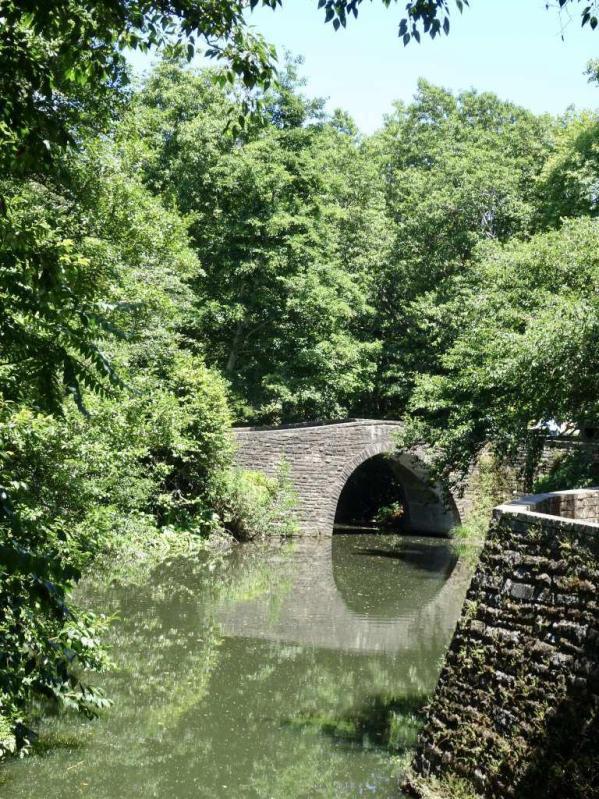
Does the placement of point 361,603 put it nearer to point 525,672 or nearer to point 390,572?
point 390,572

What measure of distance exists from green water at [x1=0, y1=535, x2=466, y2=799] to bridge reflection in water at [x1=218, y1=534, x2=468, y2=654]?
0.14 feet

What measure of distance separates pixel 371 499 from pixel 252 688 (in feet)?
62.8

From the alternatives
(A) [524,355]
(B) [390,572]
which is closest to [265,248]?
(B) [390,572]

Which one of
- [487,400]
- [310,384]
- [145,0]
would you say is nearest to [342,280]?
[310,384]

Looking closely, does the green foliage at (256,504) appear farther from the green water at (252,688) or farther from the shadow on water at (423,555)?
the green water at (252,688)

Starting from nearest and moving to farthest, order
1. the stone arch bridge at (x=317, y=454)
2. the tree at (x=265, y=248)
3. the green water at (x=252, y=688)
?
the green water at (x=252, y=688) → the stone arch bridge at (x=317, y=454) → the tree at (x=265, y=248)

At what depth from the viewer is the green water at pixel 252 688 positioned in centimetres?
685

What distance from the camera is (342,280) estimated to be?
24531mm

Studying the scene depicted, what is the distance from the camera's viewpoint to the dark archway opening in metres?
27.0

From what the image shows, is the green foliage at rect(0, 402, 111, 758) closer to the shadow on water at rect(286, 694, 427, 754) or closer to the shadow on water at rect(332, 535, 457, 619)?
the shadow on water at rect(286, 694, 427, 754)

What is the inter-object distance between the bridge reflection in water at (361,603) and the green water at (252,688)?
0.04m

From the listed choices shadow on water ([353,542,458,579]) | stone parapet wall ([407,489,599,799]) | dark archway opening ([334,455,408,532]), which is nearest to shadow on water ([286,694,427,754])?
stone parapet wall ([407,489,599,799])

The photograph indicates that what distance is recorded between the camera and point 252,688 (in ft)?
30.0

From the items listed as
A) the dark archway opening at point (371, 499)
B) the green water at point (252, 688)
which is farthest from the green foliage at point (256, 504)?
the dark archway opening at point (371, 499)
